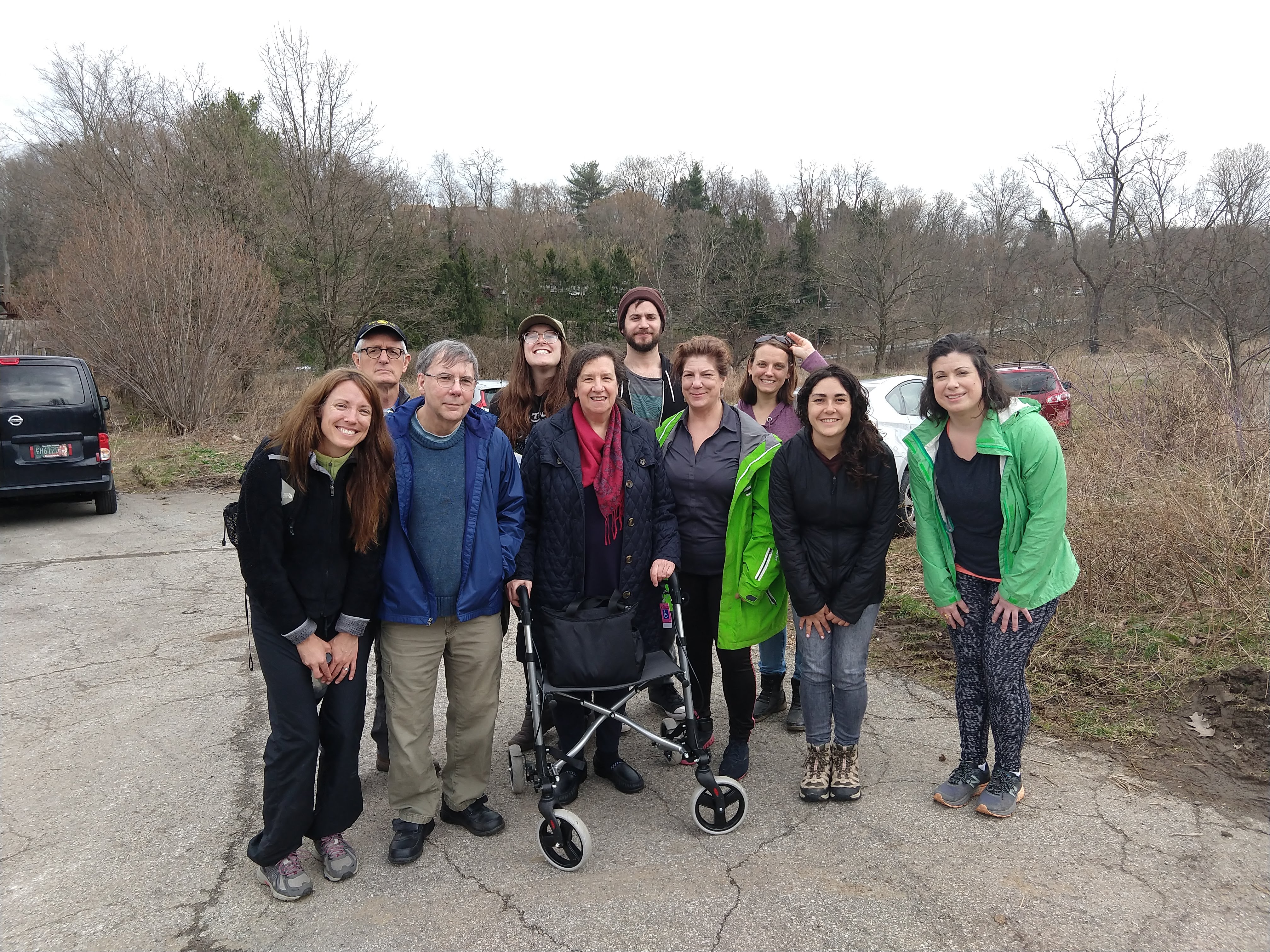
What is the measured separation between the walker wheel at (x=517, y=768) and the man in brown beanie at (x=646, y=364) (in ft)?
5.58

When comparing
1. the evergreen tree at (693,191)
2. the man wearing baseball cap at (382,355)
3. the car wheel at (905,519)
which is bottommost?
the car wheel at (905,519)

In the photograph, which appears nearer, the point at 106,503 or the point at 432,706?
the point at 432,706


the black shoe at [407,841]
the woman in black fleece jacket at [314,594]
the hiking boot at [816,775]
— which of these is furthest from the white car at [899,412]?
the woman in black fleece jacket at [314,594]

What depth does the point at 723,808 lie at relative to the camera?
3082 millimetres

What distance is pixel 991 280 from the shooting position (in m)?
33.2

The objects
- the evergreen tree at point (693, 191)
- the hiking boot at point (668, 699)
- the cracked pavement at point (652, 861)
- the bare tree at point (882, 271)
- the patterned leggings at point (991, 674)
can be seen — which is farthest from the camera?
the evergreen tree at point (693, 191)

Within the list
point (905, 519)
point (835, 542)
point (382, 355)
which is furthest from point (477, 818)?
point (905, 519)

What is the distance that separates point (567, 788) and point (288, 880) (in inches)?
43.8

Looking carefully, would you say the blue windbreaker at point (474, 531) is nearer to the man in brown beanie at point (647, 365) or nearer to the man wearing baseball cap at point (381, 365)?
the man wearing baseball cap at point (381, 365)

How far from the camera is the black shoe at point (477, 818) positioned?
10.3ft

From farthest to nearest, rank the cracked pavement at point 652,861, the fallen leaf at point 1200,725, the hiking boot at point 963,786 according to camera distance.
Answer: the fallen leaf at point 1200,725, the hiking boot at point 963,786, the cracked pavement at point 652,861

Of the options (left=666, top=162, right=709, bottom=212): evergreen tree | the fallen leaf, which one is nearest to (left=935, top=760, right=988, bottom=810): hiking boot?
the fallen leaf

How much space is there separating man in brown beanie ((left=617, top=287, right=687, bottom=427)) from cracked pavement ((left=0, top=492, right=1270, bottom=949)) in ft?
5.50

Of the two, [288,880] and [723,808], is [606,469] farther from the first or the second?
[288,880]
